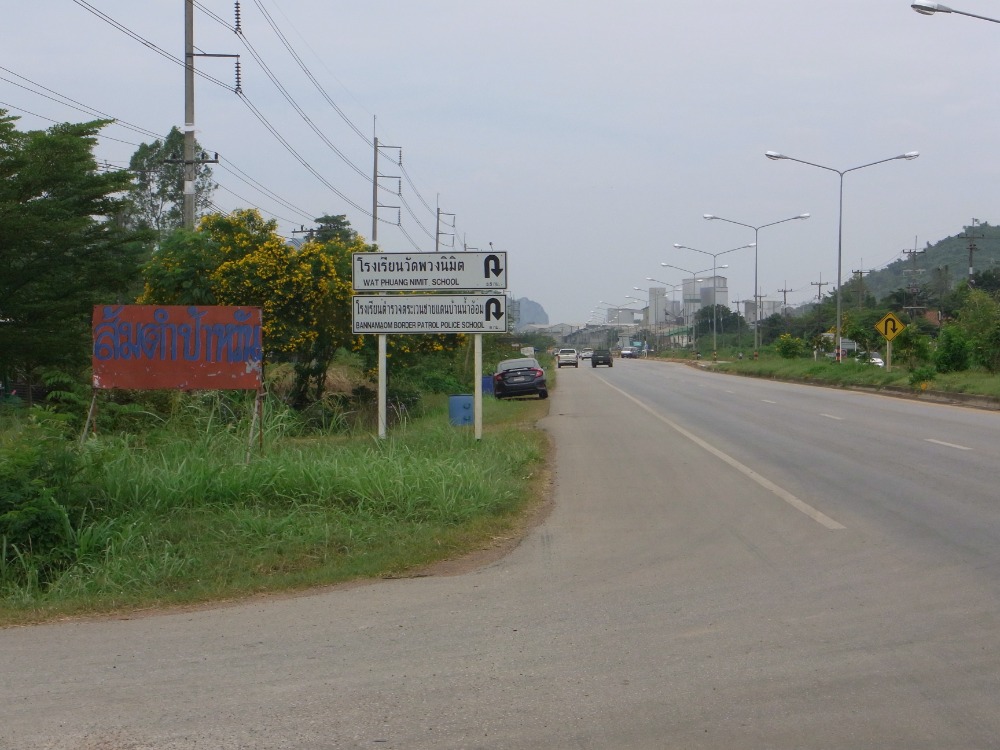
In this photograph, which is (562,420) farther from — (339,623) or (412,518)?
(339,623)

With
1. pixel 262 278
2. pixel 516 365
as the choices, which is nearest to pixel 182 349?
pixel 262 278

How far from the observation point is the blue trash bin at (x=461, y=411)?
67.4 feet

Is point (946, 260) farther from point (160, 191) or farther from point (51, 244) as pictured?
Answer: point (51, 244)

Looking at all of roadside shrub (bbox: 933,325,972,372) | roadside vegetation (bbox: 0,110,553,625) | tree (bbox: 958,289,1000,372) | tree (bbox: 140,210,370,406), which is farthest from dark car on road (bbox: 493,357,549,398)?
tree (bbox: 958,289,1000,372)

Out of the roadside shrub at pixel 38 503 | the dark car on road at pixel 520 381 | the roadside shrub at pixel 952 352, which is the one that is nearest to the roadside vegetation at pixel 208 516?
the roadside shrub at pixel 38 503

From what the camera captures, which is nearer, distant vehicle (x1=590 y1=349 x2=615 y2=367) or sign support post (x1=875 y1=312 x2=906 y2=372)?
sign support post (x1=875 y1=312 x2=906 y2=372)

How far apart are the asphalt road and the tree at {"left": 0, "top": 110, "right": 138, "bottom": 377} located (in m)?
14.2

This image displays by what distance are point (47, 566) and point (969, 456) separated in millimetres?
12694

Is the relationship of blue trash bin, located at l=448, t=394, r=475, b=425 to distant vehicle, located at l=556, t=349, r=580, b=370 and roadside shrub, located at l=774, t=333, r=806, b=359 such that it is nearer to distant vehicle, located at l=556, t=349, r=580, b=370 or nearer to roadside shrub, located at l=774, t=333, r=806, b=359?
roadside shrub, located at l=774, t=333, r=806, b=359

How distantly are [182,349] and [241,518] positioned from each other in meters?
3.76

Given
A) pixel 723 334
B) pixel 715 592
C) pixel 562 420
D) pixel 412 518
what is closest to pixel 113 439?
pixel 412 518

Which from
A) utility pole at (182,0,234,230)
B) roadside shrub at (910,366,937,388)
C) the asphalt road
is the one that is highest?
utility pole at (182,0,234,230)

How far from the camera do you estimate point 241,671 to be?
5.77 metres

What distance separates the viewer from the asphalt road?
4840 mm
